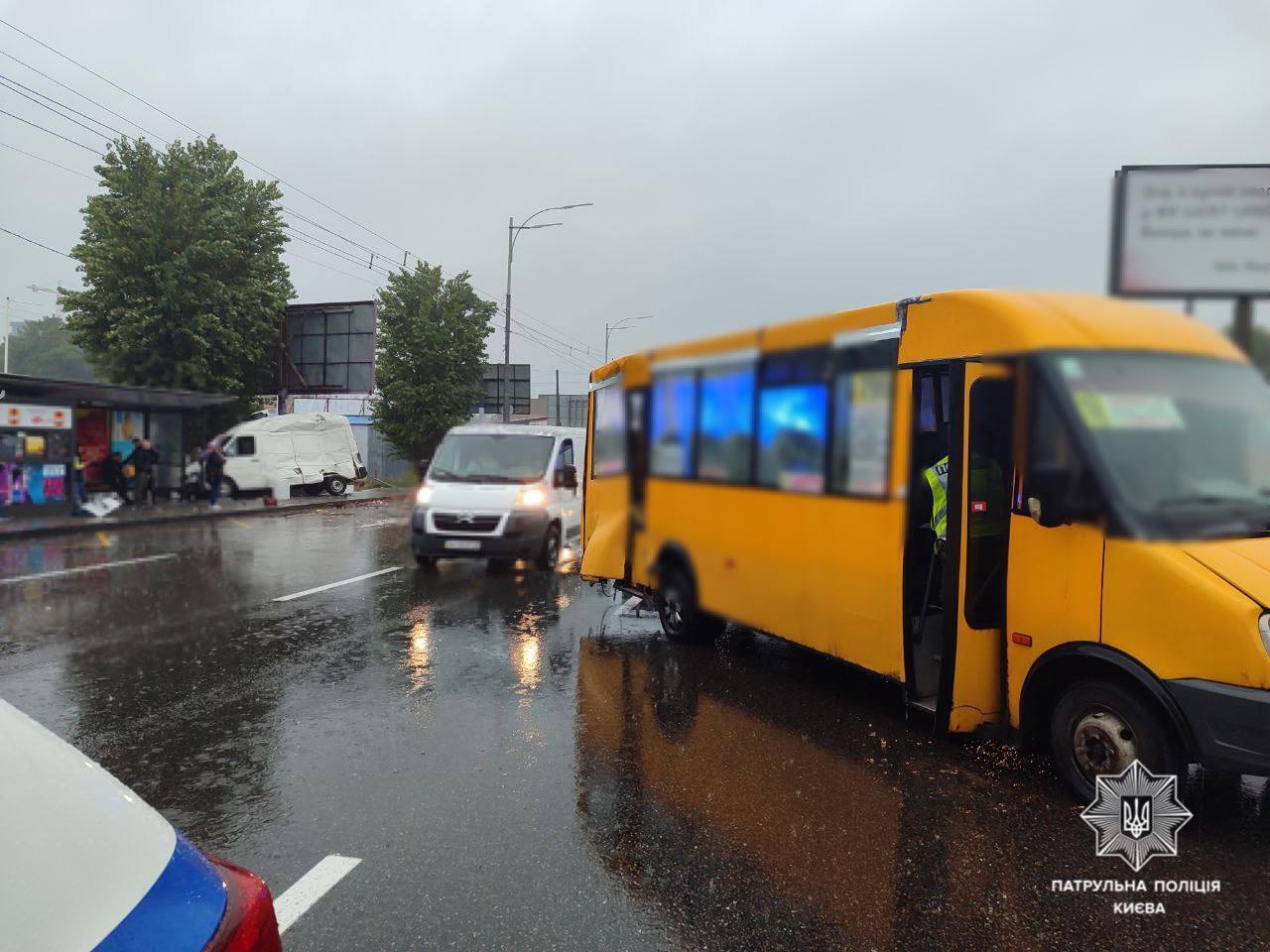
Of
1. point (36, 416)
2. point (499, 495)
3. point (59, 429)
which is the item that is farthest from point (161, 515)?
point (499, 495)

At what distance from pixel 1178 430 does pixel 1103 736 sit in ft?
8.05

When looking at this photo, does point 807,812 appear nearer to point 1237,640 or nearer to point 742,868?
point 742,868

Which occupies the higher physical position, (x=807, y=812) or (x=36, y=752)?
(x=36, y=752)

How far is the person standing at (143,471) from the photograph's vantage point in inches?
809

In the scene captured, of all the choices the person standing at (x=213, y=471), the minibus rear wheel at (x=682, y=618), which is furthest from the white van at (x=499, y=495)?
the person standing at (x=213, y=471)

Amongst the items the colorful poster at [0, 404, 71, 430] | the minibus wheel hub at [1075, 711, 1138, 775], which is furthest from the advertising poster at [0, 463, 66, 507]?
the minibus wheel hub at [1075, 711, 1138, 775]

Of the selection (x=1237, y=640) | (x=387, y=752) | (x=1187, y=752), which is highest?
(x=1237, y=640)

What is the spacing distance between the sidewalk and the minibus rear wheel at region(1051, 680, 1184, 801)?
54.7 ft

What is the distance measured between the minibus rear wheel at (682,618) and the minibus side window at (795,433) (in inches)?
72.4

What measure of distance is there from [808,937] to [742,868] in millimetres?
491

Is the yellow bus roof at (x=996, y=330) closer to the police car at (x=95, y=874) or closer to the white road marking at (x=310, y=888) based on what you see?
the police car at (x=95, y=874)


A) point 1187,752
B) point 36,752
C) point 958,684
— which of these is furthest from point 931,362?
point 36,752

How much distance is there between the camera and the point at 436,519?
11078mm

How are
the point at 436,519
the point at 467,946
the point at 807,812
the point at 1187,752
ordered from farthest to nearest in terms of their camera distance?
the point at 436,519, the point at 807,812, the point at 1187,752, the point at 467,946
